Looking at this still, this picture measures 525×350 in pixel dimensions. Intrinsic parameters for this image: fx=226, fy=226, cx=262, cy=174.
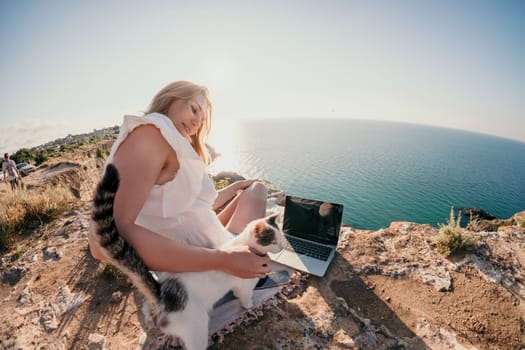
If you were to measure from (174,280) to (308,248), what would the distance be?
2130mm

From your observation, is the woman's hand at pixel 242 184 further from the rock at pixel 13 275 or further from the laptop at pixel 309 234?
the rock at pixel 13 275

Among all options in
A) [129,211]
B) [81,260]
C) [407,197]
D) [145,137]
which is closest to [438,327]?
[129,211]

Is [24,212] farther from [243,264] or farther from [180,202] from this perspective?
[243,264]

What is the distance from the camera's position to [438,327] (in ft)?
7.43

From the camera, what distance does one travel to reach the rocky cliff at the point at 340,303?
2166mm

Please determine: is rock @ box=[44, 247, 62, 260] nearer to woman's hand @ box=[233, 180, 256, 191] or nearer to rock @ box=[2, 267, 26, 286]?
rock @ box=[2, 267, 26, 286]

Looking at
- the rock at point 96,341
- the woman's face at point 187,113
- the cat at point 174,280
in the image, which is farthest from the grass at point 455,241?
the rock at point 96,341

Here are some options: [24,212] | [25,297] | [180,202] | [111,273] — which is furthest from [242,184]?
[24,212]

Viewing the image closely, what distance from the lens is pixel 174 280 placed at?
5.20 ft

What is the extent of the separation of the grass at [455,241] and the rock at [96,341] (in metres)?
4.31

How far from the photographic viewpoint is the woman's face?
1794 millimetres

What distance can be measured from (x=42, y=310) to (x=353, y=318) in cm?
345

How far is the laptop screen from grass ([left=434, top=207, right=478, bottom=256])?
5.08 feet

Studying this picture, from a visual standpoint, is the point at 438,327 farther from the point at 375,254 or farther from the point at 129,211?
the point at 129,211
